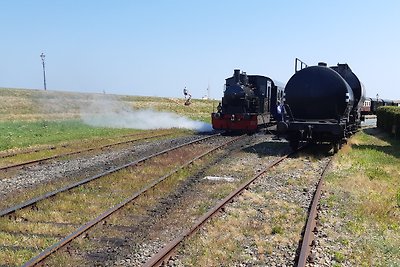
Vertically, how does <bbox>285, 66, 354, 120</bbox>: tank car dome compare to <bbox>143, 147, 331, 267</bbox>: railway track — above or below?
above

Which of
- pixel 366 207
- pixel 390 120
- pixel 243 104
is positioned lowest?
pixel 366 207

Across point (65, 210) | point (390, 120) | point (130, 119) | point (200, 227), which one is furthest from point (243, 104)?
point (200, 227)

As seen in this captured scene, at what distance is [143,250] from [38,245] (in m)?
1.52

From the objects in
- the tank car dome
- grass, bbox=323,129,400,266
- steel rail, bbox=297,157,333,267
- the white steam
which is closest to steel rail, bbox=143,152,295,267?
steel rail, bbox=297,157,333,267

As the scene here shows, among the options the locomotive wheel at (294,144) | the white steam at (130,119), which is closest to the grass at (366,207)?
the locomotive wheel at (294,144)

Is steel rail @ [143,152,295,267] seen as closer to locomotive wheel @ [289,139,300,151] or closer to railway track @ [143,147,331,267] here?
railway track @ [143,147,331,267]

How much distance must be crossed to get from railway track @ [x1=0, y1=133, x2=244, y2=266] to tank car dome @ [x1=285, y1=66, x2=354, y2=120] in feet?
21.0

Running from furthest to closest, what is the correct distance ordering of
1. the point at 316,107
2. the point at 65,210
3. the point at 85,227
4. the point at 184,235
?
the point at 316,107 < the point at 65,210 < the point at 85,227 < the point at 184,235

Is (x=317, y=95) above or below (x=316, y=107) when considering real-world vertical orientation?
above

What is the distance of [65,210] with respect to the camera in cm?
802

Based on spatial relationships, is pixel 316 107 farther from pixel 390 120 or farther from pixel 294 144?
pixel 390 120

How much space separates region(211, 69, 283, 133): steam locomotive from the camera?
23.5 metres

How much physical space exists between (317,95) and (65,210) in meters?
11.2

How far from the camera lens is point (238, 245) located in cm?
634
